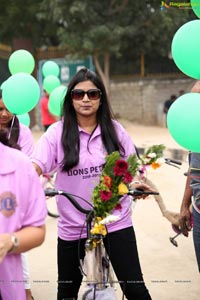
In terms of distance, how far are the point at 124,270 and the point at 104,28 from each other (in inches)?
569

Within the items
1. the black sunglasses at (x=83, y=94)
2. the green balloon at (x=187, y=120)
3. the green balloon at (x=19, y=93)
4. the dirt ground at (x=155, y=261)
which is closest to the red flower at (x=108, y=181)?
the green balloon at (x=187, y=120)

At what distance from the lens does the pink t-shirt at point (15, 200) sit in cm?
137

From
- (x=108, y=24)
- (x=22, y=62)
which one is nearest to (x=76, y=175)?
(x=22, y=62)

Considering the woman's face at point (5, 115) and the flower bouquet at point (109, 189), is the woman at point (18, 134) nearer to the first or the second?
the woman's face at point (5, 115)

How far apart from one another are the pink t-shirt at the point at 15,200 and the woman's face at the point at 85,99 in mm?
1018

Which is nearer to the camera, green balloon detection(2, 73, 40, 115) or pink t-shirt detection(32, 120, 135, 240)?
pink t-shirt detection(32, 120, 135, 240)

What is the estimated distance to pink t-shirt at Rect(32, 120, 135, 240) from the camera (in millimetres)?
2355

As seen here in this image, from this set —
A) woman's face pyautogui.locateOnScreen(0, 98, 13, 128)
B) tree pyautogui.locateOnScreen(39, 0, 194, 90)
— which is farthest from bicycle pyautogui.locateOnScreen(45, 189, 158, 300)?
tree pyautogui.locateOnScreen(39, 0, 194, 90)

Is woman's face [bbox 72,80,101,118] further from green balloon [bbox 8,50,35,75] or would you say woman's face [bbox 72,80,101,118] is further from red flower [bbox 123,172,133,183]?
green balloon [bbox 8,50,35,75]

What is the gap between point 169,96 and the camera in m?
19.4

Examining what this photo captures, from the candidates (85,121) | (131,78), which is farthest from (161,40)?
(85,121)

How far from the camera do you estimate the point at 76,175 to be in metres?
2.37

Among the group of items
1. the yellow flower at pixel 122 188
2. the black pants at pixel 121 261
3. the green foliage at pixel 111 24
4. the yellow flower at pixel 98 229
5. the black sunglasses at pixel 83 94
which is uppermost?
the green foliage at pixel 111 24

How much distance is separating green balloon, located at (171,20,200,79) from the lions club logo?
113 cm
